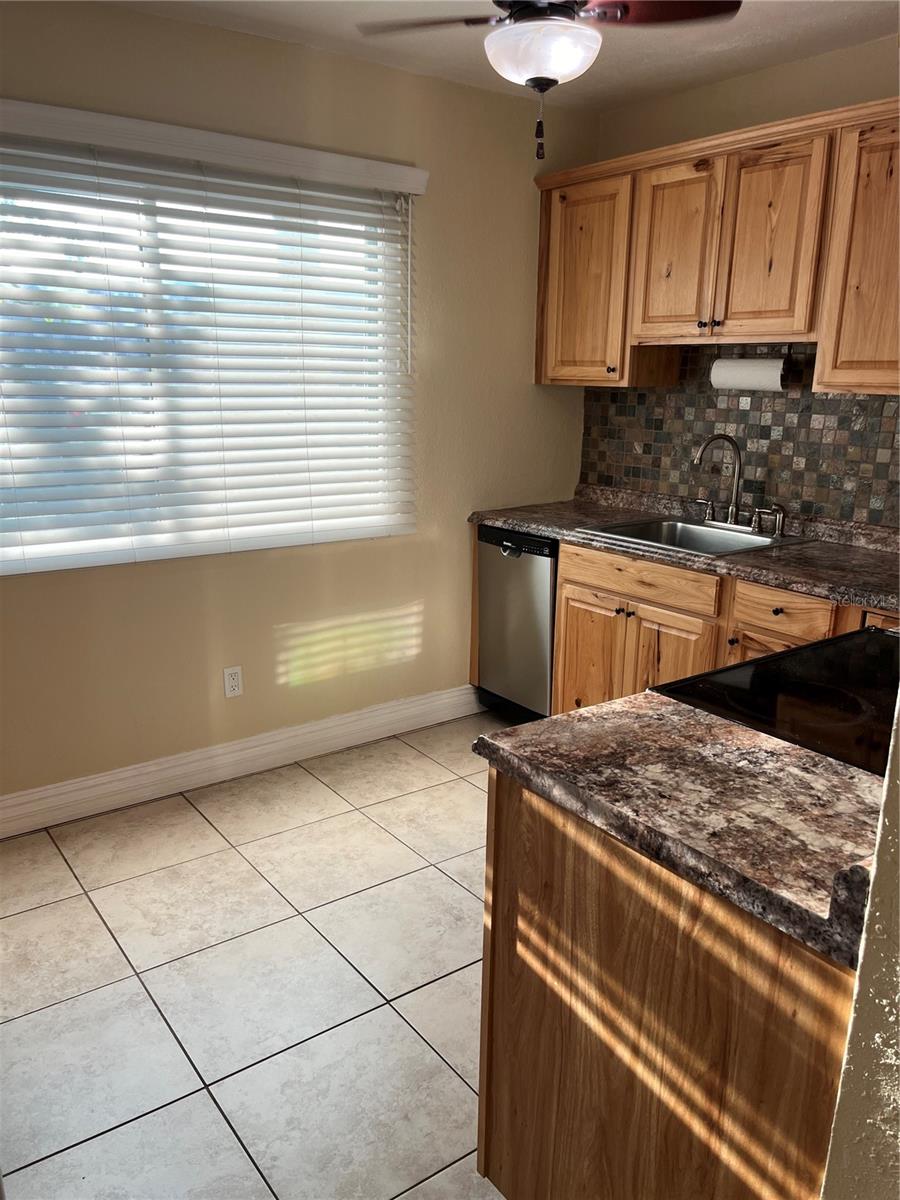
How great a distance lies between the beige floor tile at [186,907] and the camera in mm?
2400

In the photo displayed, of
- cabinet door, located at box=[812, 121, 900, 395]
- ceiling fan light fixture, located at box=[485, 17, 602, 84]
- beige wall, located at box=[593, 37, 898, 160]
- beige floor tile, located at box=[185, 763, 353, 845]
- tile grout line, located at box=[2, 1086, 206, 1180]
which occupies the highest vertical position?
beige wall, located at box=[593, 37, 898, 160]

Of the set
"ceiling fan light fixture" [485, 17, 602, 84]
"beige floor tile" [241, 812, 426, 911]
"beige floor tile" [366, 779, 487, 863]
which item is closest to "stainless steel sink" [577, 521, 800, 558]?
"beige floor tile" [366, 779, 487, 863]

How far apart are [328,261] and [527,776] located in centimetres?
247

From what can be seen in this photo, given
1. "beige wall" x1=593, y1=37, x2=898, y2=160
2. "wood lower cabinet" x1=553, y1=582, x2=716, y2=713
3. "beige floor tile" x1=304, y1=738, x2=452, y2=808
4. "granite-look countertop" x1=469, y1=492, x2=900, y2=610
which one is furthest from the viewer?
"beige floor tile" x1=304, y1=738, x2=452, y2=808

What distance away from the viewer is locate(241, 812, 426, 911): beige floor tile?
8.75 ft

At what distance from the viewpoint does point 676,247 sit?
3.23 meters

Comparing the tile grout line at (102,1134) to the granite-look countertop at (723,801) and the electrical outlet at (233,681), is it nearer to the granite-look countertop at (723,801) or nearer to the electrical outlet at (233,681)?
the granite-look countertop at (723,801)

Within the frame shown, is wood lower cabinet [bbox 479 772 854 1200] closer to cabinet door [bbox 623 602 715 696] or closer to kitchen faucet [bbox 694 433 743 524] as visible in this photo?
cabinet door [bbox 623 602 715 696]

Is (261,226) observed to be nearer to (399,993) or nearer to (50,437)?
(50,437)

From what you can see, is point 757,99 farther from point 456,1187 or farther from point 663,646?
point 456,1187

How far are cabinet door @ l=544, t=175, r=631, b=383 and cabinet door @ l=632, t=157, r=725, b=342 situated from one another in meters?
0.09

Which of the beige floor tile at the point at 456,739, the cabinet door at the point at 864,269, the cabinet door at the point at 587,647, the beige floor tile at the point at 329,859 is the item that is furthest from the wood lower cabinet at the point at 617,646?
the cabinet door at the point at 864,269

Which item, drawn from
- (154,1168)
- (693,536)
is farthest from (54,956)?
(693,536)

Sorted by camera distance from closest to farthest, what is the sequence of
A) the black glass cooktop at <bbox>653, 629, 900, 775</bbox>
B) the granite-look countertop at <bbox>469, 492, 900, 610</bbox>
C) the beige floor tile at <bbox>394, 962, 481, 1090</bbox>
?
the black glass cooktop at <bbox>653, 629, 900, 775</bbox>
the beige floor tile at <bbox>394, 962, 481, 1090</bbox>
the granite-look countertop at <bbox>469, 492, 900, 610</bbox>
